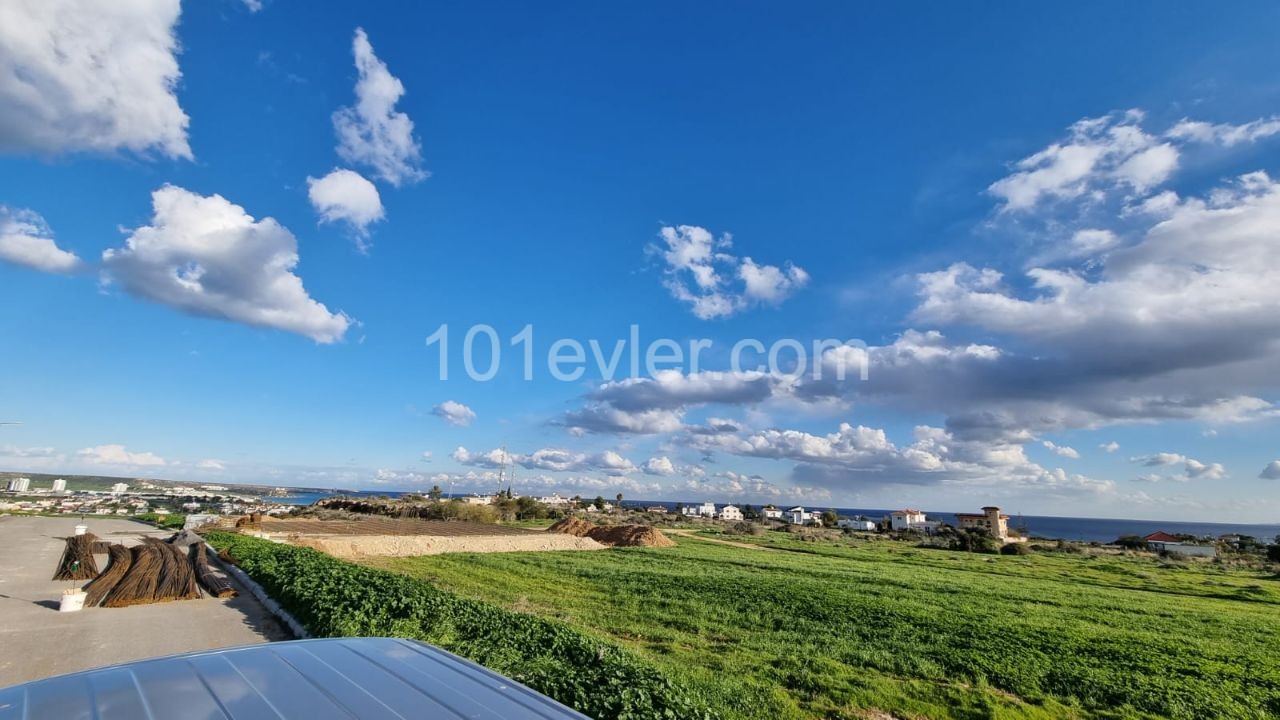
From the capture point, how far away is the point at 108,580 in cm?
1192

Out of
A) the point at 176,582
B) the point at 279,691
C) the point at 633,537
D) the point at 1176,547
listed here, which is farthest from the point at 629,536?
the point at 1176,547

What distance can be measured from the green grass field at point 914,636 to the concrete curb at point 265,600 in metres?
5.40

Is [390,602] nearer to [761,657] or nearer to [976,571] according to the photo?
[761,657]

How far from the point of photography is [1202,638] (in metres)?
14.3

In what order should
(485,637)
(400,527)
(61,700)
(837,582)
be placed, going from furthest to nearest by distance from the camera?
(400,527), (837,582), (485,637), (61,700)

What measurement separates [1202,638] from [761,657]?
12.5 meters

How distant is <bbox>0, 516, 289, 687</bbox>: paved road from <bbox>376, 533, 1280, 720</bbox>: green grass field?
618cm

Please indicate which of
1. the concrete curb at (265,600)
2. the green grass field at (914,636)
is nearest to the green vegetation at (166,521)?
the green grass field at (914,636)

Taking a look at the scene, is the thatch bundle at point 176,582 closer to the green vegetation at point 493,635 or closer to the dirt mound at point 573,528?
the green vegetation at point 493,635

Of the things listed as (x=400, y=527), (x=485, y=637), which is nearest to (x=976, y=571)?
(x=485, y=637)

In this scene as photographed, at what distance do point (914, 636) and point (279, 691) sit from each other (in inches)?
541

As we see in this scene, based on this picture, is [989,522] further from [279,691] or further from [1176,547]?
[279,691]

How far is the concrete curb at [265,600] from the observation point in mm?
9633

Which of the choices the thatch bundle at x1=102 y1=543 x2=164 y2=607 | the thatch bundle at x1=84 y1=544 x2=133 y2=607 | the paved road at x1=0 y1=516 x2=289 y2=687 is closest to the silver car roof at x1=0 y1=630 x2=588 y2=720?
the paved road at x1=0 y1=516 x2=289 y2=687
